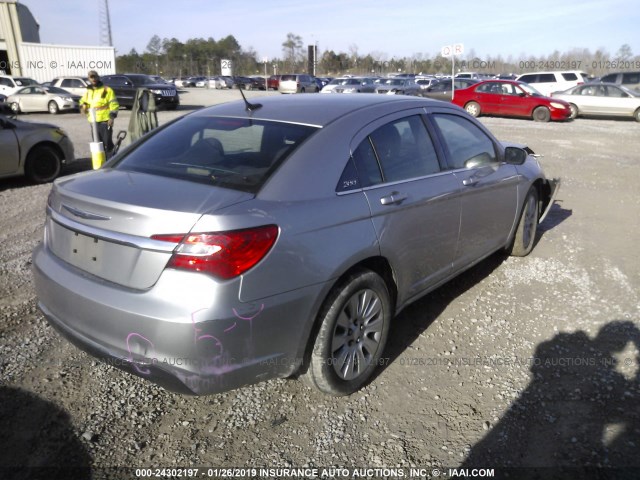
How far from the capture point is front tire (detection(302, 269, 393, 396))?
8.98 ft

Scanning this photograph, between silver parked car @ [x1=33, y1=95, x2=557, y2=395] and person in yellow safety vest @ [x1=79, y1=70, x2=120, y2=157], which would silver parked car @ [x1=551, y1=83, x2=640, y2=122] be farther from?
silver parked car @ [x1=33, y1=95, x2=557, y2=395]

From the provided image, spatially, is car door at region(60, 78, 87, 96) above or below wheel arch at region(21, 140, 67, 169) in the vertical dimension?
above

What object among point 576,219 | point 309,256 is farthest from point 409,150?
point 576,219

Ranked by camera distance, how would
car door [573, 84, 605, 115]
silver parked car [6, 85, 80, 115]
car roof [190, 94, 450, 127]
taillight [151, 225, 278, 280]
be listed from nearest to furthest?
taillight [151, 225, 278, 280]
car roof [190, 94, 450, 127]
car door [573, 84, 605, 115]
silver parked car [6, 85, 80, 115]

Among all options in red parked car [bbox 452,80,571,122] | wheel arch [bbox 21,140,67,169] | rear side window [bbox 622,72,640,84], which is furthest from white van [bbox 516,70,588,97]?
wheel arch [bbox 21,140,67,169]

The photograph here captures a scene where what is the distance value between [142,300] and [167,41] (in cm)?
11247

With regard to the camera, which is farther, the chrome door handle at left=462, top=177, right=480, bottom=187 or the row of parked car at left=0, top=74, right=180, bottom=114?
the row of parked car at left=0, top=74, right=180, bottom=114

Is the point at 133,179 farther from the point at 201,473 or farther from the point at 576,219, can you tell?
the point at 576,219

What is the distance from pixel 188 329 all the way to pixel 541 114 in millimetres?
20040

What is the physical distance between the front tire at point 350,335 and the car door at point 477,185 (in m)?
1.07

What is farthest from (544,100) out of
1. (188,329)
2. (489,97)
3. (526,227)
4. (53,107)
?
(53,107)

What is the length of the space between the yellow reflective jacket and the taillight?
7.94 m

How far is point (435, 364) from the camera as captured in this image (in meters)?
3.39

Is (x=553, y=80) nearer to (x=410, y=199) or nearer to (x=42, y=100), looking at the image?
(x=42, y=100)
